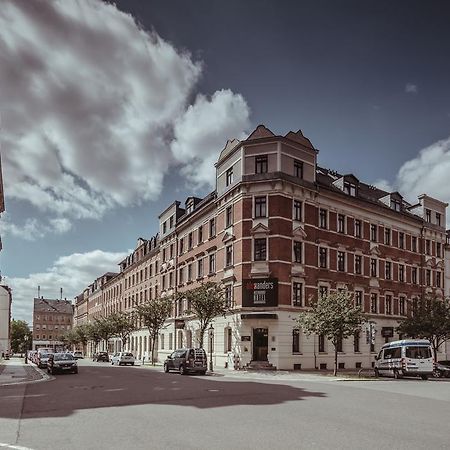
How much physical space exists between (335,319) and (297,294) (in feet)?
23.0

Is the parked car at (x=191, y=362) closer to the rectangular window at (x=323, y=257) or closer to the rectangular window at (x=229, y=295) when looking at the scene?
the rectangular window at (x=229, y=295)

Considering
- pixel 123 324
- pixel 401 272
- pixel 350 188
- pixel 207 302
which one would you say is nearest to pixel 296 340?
pixel 207 302

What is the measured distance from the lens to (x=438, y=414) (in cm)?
1464

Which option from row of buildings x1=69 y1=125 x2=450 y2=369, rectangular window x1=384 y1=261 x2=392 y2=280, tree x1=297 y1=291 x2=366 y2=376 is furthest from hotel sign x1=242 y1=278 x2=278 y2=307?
rectangular window x1=384 y1=261 x2=392 y2=280

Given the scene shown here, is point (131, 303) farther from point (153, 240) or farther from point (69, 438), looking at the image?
point (69, 438)

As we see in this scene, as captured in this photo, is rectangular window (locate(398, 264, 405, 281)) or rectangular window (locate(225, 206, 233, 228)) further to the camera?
rectangular window (locate(398, 264, 405, 281))

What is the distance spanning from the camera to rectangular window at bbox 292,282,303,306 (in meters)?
38.5

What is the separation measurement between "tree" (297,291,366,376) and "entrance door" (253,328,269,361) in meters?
4.93

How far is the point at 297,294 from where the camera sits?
3884cm

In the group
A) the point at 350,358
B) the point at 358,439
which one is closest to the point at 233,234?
the point at 350,358

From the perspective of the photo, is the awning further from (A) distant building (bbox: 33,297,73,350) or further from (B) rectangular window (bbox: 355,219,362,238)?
(A) distant building (bbox: 33,297,73,350)

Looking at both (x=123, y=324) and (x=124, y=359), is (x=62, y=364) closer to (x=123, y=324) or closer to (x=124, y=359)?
(x=124, y=359)

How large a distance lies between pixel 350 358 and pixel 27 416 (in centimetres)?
3217

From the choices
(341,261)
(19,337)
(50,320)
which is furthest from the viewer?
(50,320)
